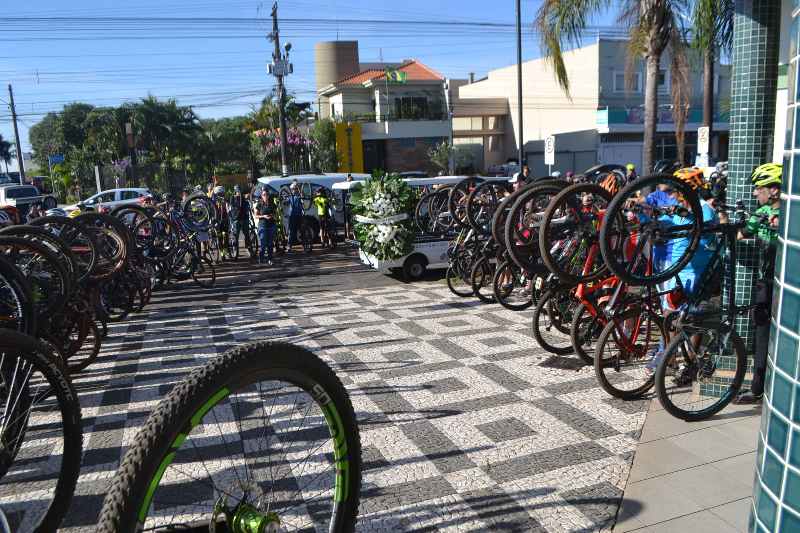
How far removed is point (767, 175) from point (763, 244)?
574mm

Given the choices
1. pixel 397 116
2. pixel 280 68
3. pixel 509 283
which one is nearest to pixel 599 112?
pixel 397 116

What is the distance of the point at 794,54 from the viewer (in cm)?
172

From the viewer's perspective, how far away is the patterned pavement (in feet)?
13.1

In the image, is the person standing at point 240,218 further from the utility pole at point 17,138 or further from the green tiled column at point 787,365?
the utility pole at point 17,138

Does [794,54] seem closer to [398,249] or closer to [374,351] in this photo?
[374,351]

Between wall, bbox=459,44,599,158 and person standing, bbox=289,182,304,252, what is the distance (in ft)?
74.3

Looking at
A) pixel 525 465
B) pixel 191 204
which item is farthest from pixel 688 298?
pixel 191 204

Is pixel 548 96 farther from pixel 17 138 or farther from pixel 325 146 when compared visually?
pixel 17 138

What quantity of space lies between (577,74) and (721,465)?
36.3m

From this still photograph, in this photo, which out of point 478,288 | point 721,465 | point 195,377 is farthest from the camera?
point 478,288

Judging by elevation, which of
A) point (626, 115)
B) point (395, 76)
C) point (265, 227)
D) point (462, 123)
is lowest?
point (265, 227)

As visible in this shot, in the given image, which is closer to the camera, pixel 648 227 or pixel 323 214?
pixel 648 227

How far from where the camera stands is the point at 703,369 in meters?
5.25

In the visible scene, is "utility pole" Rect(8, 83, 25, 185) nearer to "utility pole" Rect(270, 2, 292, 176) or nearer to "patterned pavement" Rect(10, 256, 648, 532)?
"utility pole" Rect(270, 2, 292, 176)
